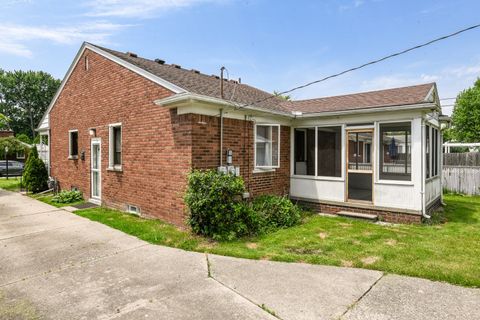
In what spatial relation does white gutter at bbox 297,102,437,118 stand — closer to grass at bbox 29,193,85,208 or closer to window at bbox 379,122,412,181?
window at bbox 379,122,412,181

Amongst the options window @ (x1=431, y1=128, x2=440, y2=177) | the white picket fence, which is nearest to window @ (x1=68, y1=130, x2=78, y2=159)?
window @ (x1=431, y1=128, x2=440, y2=177)

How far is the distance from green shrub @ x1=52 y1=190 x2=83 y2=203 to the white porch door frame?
2.65ft

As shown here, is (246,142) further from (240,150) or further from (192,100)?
(192,100)

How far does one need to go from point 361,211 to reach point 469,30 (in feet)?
16.3

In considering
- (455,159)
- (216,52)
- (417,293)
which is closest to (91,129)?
(216,52)

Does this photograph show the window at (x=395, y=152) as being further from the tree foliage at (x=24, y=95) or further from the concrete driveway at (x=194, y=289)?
the tree foliage at (x=24, y=95)

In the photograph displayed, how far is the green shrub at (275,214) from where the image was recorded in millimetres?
7027

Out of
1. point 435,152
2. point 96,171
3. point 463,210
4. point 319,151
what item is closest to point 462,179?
point 463,210

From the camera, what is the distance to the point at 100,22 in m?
8.59

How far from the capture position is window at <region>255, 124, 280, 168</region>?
844cm

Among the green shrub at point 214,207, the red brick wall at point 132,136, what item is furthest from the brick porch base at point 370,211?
the red brick wall at point 132,136

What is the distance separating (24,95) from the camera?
52719 millimetres

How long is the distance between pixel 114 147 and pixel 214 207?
5.13 m

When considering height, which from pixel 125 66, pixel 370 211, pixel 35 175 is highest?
pixel 125 66
